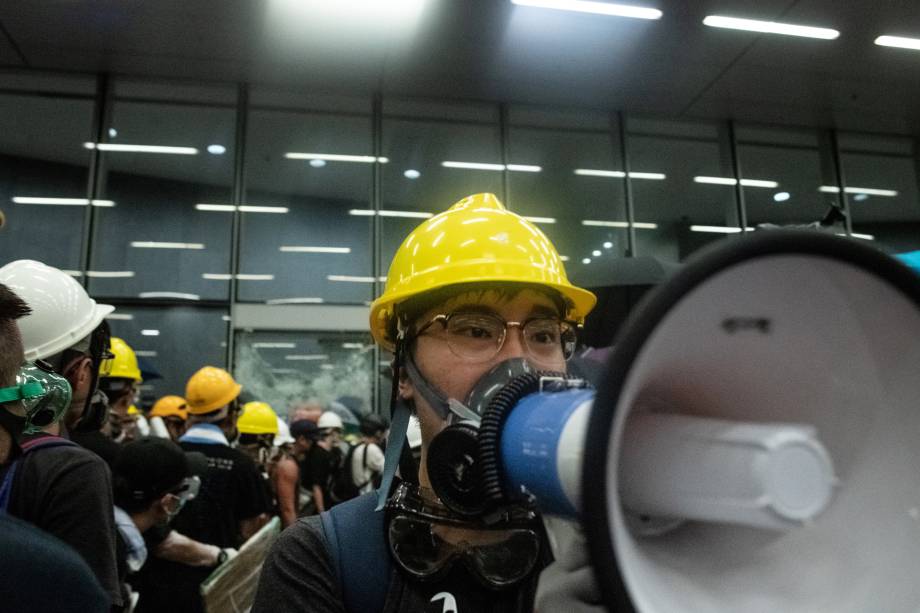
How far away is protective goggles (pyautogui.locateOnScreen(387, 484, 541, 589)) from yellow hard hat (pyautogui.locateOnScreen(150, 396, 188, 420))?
5.88 meters

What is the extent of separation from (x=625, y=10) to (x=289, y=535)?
680cm

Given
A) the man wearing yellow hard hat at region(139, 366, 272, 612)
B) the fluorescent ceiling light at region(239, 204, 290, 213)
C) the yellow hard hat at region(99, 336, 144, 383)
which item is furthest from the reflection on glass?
the yellow hard hat at region(99, 336, 144, 383)

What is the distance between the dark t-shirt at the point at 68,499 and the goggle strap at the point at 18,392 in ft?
0.93

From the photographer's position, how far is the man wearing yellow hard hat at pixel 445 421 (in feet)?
3.69

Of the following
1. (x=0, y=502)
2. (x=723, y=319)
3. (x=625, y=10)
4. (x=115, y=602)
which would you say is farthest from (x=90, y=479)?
(x=625, y=10)

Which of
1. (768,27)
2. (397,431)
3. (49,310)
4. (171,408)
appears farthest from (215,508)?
(768,27)

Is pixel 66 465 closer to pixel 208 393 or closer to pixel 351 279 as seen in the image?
pixel 208 393

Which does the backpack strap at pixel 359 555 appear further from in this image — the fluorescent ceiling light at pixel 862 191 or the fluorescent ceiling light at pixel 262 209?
the fluorescent ceiling light at pixel 862 191

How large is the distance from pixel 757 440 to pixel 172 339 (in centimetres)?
811

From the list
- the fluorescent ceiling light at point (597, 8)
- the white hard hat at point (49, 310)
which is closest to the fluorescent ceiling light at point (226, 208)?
the fluorescent ceiling light at point (597, 8)

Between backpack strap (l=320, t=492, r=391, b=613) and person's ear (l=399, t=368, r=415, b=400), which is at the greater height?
person's ear (l=399, t=368, r=415, b=400)

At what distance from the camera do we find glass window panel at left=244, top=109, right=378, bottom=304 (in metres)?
8.23

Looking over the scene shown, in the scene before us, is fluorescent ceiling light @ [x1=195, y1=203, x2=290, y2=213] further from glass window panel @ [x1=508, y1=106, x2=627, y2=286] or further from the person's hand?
the person's hand

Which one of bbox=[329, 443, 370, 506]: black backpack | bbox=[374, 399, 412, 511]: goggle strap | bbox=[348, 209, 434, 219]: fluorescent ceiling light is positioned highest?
bbox=[348, 209, 434, 219]: fluorescent ceiling light
